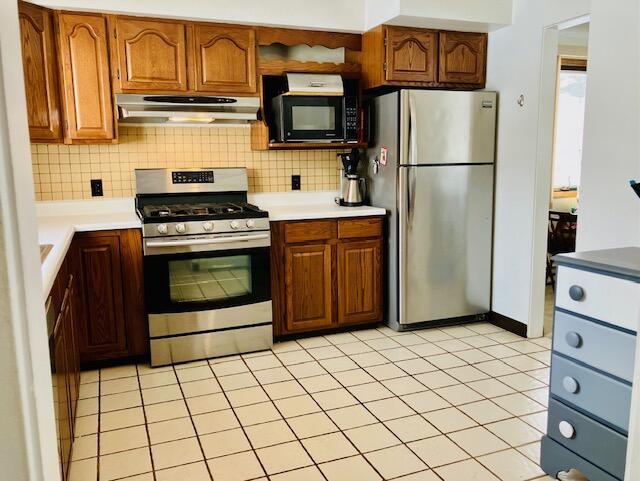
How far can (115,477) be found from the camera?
2107 mm

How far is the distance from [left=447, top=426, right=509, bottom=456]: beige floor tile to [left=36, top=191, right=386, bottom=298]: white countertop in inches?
66.6

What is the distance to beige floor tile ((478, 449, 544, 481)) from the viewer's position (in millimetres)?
2088

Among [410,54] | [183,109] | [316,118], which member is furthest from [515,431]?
[183,109]

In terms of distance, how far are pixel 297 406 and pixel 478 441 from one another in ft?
2.89

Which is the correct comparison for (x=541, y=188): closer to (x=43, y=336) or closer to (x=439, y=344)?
(x=439, y=344)

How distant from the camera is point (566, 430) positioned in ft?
6.55

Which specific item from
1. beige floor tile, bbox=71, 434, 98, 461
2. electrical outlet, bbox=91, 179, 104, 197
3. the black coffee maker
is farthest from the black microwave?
beige floor tile, bbox=71, 434, 98, 461

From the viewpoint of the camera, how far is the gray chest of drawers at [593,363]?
5.80ft

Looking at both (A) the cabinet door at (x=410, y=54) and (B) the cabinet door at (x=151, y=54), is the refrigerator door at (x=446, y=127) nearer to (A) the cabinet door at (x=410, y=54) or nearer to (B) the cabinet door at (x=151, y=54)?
(A) the cabinet door at (x=410, y=54)

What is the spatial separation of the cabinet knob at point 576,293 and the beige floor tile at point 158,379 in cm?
212

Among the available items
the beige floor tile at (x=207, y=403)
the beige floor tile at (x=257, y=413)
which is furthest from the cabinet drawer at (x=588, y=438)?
the beige floor tile at (x=207, y=403)

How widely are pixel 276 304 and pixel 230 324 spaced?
353 mm

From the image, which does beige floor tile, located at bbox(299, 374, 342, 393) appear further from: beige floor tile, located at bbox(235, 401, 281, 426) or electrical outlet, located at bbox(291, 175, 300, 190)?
electrical outlet, located at bbox(291, 175, 300, 190)

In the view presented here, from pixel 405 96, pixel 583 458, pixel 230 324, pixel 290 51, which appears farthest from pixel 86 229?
pixel 583 458
